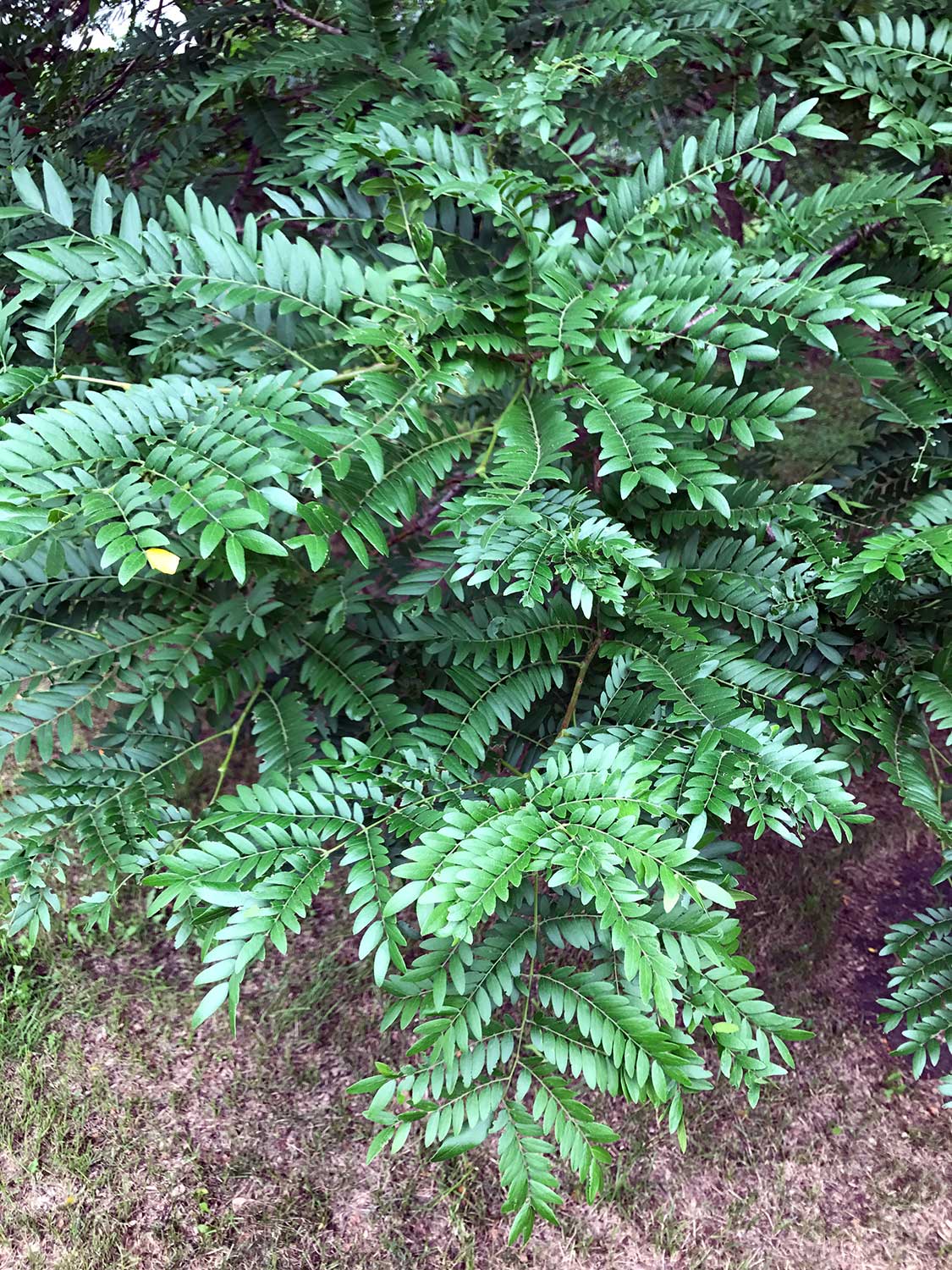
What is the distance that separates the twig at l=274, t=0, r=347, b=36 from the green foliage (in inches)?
0.5

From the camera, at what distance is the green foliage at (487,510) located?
3.90ft

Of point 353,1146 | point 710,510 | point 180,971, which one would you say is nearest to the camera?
point 710,510

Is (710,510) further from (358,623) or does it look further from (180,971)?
(180,971)

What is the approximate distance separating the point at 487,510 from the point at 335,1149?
1.50 metres

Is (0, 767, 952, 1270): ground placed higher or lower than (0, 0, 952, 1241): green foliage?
lower

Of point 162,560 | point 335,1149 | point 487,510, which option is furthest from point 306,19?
point 335,1149

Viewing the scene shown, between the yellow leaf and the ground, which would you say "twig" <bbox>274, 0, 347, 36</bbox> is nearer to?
the yellow leaf

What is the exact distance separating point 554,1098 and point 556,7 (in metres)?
2.22

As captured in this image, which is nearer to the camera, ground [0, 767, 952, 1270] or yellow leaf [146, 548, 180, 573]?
yellow leaf [146, 548, 180, 573]

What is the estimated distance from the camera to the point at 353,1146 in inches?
74.0

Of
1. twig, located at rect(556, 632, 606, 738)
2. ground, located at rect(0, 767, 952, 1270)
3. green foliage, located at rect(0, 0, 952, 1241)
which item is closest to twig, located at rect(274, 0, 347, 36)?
green foliage, located at rect(0, 0, 952, 1241)

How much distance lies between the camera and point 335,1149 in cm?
187

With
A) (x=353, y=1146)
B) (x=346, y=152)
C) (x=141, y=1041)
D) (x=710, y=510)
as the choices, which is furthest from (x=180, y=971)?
(x=346, y=152)

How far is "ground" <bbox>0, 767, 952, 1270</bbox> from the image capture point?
5.68 ft
